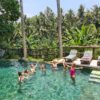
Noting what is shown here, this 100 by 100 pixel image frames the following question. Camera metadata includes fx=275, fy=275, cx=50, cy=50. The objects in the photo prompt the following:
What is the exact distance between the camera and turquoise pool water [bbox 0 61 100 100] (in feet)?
51.2

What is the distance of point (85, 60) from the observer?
75.9 ft

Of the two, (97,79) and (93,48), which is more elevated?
(93,48)

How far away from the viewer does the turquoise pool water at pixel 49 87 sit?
51.2 feet

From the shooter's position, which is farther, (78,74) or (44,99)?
(78,74)

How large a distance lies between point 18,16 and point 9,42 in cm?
422

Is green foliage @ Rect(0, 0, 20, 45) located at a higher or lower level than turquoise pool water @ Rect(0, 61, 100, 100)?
higher

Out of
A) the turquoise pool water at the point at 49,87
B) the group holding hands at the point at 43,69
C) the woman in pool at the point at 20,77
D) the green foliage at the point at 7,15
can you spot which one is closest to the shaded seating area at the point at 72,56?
the group holding hands at the point at 43,69

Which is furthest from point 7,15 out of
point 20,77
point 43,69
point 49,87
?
point 49,87

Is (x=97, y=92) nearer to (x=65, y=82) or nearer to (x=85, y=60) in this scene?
(x=65, y=82)

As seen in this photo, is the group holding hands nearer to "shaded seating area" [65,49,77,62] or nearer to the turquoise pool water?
the turquoise pool water

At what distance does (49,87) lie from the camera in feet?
58.8

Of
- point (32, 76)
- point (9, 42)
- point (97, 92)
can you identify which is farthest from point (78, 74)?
point (9, 42)

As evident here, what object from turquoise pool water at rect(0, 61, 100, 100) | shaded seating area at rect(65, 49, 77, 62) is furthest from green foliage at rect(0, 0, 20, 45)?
turquoise pool water at rect(0, 61, 100, 100)

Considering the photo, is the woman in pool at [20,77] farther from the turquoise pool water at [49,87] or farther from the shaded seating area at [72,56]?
the shaded seating area at [72,56]
